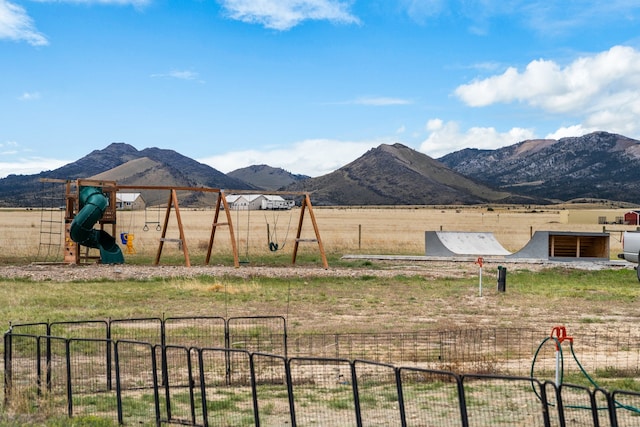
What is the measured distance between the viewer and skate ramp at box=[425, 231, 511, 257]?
3603 centimetres

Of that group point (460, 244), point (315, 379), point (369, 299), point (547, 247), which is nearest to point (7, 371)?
point (315, 379)

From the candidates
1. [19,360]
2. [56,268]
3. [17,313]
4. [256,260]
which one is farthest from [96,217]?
[19,360]

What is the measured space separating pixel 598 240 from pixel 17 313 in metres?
26.7

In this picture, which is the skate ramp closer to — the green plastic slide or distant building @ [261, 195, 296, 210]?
the green plastic slide

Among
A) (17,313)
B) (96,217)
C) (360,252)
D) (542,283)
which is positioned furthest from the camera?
(360,252)

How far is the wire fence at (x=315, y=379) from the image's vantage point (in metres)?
8.66

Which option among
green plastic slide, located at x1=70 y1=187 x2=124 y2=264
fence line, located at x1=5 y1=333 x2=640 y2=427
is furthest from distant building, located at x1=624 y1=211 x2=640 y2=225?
fence line, located at x1=5 y1=333 x2=640 y2=427

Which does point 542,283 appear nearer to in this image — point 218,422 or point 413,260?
point 413,260

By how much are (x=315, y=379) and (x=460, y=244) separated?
1090 inches

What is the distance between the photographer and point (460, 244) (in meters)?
38.0

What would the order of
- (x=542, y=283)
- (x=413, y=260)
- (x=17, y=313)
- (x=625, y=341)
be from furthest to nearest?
(x=413, y=260)
(x=542, y=283)
(x=17, y=313)
(x=625, y=341)

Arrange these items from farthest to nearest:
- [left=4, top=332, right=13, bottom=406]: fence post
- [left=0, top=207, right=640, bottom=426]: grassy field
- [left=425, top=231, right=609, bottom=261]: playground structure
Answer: [left=425, top=231, right=609, bottom=261]: playground structure
[left=0, top=207, right=640, bottom=426]: grassy field
[left=4, top=332, right=13, bottom=406]: fence post

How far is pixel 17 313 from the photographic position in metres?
17.6

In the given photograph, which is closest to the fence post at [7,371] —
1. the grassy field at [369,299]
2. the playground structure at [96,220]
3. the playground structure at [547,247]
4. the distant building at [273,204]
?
the grassy field at [369,299]
